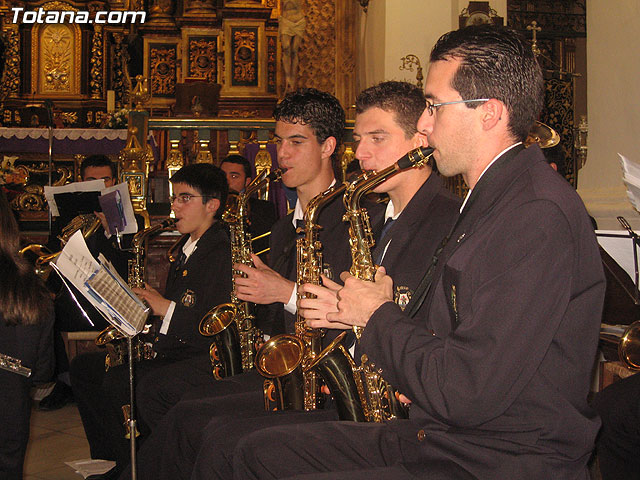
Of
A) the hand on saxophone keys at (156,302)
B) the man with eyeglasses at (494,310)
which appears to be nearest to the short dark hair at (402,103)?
the man with eyeglasses at (494,310)

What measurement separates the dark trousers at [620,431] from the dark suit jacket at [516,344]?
1.27 metres

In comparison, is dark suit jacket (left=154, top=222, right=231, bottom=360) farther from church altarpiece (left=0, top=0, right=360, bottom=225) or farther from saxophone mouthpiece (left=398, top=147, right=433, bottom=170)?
church altarpiece (left=0, top=0, right=360, bottom=225)

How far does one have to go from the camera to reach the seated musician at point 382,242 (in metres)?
2.74

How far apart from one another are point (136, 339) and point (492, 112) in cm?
298

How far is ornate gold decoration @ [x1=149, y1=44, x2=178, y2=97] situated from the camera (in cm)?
1370

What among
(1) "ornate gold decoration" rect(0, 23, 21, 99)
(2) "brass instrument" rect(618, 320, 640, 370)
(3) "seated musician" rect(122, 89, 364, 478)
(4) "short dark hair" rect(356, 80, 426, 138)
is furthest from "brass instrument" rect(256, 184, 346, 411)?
(1) "ornate gold decoration" rect(0, 23, 21, 99)

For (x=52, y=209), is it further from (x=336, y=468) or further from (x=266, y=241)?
(x=336, y=468)

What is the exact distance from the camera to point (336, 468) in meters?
2.23

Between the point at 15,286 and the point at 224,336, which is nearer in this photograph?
the point at 15,286

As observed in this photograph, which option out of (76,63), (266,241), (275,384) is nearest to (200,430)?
(275,384)

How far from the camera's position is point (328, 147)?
3.88m

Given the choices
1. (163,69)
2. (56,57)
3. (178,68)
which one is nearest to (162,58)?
(163,69)

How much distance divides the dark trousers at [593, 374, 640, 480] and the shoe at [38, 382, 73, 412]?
4.43 metres

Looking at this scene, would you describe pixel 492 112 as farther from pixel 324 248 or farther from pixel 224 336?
pixel 224 336
